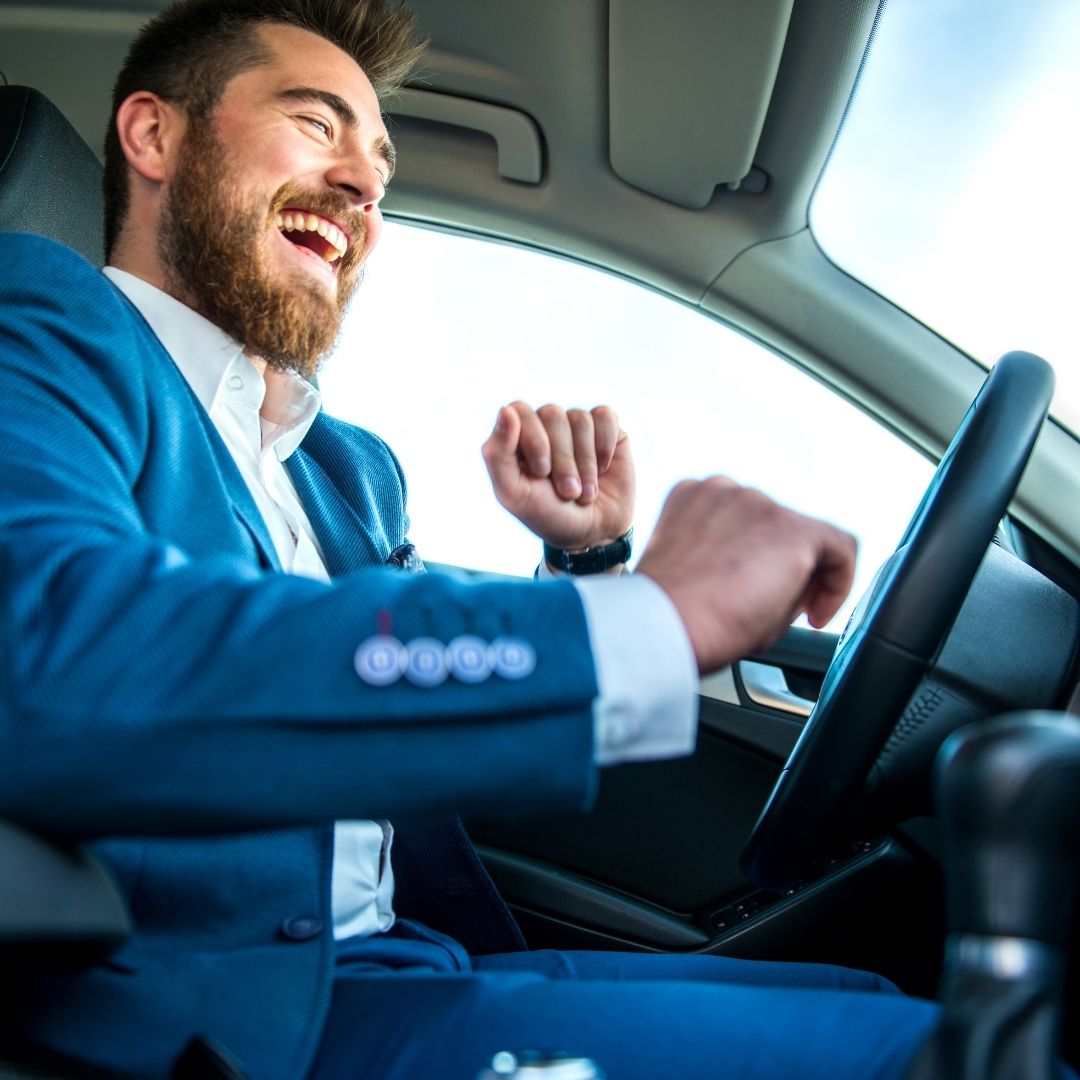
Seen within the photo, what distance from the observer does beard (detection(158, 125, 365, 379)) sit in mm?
1357

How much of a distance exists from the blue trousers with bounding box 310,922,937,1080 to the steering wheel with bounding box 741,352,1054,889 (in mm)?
214

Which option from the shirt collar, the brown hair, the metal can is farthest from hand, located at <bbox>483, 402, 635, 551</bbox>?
the brown hair

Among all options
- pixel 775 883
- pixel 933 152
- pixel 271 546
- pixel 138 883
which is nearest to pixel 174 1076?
pixel 138 883

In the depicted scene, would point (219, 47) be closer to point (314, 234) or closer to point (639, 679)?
point (314, 234)

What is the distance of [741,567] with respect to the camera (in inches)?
26.2

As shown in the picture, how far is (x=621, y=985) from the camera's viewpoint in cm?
81

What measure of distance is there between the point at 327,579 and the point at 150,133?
775mm

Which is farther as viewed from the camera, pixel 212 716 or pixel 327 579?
pixel 327 579

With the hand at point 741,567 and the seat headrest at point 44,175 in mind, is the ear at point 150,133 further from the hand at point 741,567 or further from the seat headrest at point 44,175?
the hand at point 741,567

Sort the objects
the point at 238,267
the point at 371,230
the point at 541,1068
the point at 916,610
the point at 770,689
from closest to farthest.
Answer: the point at 541,1068 → the point at 916,610 → the point at 238,267 → the point at 371,230 → the point at 770,689

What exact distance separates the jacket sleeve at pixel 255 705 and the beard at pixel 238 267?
777 millimetres

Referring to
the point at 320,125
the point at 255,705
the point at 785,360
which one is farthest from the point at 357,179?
the point at 255,705

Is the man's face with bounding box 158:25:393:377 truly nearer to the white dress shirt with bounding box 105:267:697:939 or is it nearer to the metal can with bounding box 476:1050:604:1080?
the white dress shirt with bounding box 105:267:697:939

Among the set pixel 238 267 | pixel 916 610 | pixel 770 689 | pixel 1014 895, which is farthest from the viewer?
pixel 770 689
